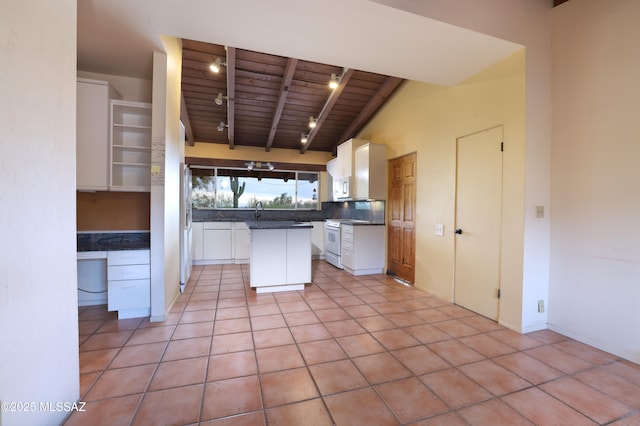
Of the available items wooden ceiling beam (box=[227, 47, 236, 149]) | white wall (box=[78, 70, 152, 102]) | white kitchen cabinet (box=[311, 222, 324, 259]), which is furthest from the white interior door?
white wall (box=[78, 70, 152, 102])

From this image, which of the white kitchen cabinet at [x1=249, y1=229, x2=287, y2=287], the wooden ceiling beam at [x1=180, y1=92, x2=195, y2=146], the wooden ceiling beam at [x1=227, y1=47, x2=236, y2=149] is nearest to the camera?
the wooden ceiling beam at [x1=227, y1=47, x2=236, y2=149]

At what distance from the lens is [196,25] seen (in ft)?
7.58

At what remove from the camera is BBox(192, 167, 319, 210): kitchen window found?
246 inches

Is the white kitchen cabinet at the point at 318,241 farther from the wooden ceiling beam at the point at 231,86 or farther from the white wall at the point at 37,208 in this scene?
the white wall at the point at 37,208

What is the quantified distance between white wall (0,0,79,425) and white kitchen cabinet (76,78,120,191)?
4.70ft

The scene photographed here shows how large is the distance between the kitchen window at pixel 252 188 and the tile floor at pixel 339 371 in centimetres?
350

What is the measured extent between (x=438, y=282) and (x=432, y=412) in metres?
2.33

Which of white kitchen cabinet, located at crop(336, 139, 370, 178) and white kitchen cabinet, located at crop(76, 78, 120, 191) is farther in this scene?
white kitchen cabinet, located at crop(336, 139, 370, 178)

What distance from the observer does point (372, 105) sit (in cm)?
503

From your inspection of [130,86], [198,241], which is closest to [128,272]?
[130,86]

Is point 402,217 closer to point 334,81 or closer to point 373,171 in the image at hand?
point 373,171

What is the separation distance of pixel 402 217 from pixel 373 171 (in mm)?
996

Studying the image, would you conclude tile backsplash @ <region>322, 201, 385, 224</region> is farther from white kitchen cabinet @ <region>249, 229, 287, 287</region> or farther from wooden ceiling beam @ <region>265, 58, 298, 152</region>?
wooden ceiling beam @ <region>265, 58, 298, 152</region>

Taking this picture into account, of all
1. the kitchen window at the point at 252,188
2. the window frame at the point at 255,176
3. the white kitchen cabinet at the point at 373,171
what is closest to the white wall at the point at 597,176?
the white kitchen cabinet at the point at 373,171
